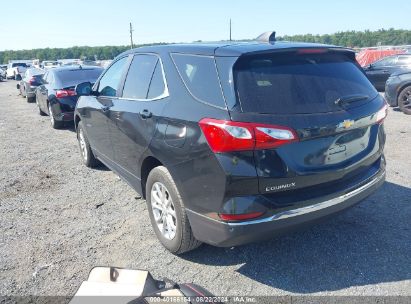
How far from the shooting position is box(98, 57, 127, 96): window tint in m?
4.49

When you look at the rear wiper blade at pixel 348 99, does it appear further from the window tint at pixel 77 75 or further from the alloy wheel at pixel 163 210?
the window tint at pixel 77 75

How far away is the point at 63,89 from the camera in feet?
30.2

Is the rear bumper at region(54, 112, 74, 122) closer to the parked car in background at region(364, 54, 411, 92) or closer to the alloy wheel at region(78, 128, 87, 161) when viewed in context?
the alloy wheel at region(78, 128, 87, 161)

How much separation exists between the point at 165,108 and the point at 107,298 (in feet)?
5.12

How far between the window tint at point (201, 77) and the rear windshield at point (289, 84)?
0.17 m

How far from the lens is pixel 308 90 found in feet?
9.25

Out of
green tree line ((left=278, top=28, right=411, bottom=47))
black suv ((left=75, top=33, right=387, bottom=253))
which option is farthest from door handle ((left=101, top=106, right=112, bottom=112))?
green tree line ((left=278, top=28, right=411, bottom=47))

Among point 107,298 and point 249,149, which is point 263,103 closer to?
point 249,149

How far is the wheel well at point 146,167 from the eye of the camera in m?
3.52

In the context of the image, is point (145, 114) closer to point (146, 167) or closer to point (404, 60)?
point (146, 167)

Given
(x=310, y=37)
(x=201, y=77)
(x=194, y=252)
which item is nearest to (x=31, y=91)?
(x=194, y=252)

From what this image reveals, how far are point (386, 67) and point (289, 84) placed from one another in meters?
13.3

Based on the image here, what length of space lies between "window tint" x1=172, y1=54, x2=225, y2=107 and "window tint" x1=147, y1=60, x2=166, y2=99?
9.9 inches

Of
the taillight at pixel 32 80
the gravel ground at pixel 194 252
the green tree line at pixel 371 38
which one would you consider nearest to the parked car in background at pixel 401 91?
the gravel ground at pixel 194 252
